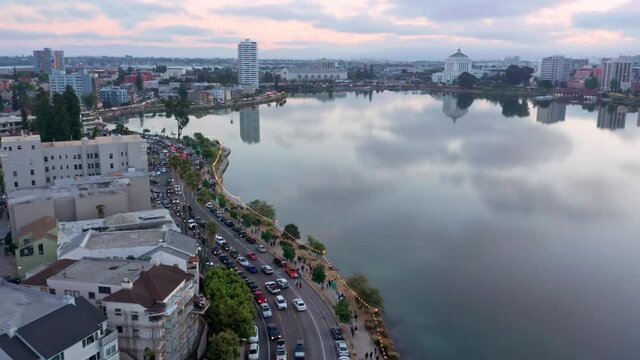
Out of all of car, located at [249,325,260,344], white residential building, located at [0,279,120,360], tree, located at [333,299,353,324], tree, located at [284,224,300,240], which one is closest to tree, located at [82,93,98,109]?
tree, located at [284,224,300,240]

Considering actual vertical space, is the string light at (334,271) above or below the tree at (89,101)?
below

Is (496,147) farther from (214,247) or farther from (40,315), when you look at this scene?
(40,315)

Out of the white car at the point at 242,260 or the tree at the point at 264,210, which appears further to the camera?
the tree at the point at 264,210

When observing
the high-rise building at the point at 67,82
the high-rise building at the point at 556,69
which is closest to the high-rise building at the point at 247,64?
the high-rise building at the point at 67,82

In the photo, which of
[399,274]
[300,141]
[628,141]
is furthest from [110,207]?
[628,141]

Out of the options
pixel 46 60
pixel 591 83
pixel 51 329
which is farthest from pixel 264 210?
pixel 46 60

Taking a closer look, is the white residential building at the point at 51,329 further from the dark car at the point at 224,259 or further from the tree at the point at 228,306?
the dark car at the point at 224,259
